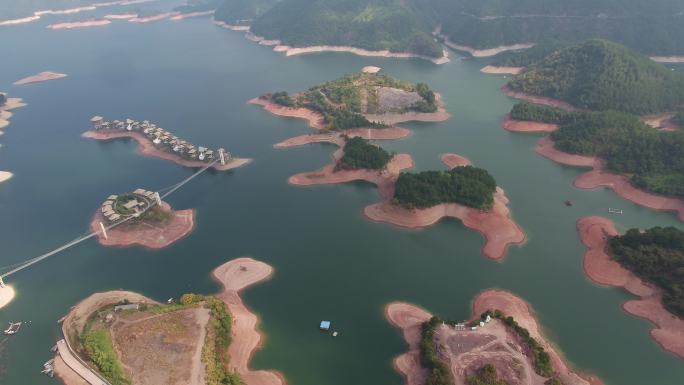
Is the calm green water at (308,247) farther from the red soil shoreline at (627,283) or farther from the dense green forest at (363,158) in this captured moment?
the dense green forest at (363,158)

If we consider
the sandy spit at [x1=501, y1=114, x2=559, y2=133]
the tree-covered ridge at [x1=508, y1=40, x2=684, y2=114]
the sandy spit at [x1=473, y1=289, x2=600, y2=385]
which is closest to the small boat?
the sandy spit at [x1=473, y1=289, x2=600, y2=385]

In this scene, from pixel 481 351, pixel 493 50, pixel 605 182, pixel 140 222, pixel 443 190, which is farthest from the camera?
pixel 493 50

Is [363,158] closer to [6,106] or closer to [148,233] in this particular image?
[148,233]

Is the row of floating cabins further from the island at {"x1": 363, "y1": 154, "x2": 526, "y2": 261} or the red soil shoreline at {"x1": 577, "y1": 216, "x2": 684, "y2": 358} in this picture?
the red soil shoreline at {"x1": 577, "y1": 216, "x2": 684, "y2": 358}

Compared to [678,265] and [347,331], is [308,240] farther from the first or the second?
[678,265]

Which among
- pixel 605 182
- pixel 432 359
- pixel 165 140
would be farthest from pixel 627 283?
pixel 165 140

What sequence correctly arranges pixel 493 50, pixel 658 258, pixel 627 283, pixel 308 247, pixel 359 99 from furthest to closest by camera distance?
pixel 493 50
pixel 359 99
pixel 308 247
pixel 627 283
pixel 658 258

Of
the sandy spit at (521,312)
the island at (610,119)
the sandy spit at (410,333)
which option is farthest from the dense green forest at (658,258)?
the sandy spit at (410,333)
